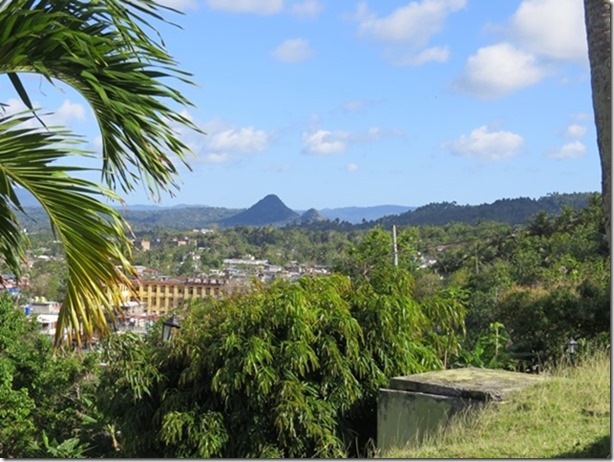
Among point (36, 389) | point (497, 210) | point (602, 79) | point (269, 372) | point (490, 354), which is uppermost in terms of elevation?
point (497, 210)

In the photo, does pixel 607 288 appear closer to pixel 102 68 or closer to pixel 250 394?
pixel 250 394

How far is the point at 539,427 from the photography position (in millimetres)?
5012

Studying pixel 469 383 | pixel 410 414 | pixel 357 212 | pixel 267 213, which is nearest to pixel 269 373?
pixel 410 414

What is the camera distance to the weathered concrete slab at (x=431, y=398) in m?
5.92

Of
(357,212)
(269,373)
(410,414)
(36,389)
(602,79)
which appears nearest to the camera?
(602,79)

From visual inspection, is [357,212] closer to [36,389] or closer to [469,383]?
[36,389]

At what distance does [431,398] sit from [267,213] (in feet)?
302

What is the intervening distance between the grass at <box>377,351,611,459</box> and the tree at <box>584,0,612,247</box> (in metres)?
1.14

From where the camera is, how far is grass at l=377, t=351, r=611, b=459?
4.53 meters

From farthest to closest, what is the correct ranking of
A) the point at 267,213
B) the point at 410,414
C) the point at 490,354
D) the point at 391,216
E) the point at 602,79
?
the point at 267,213 → the point at 391,216 → the point at 490,354 → the point at 410,414 → the point at 602,79

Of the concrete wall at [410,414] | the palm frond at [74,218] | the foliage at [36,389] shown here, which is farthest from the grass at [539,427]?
the foliage at [36,389]

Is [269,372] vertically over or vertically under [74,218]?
under

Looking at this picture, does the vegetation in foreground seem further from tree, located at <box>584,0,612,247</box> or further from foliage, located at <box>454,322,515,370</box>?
tree, located at <box>584,0,612,247</box>

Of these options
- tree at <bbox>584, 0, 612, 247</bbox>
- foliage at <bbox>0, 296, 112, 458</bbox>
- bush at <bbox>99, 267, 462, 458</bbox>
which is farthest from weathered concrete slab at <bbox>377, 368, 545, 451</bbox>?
foliage at <bbox>0, 296, 112, 458</bbox>
